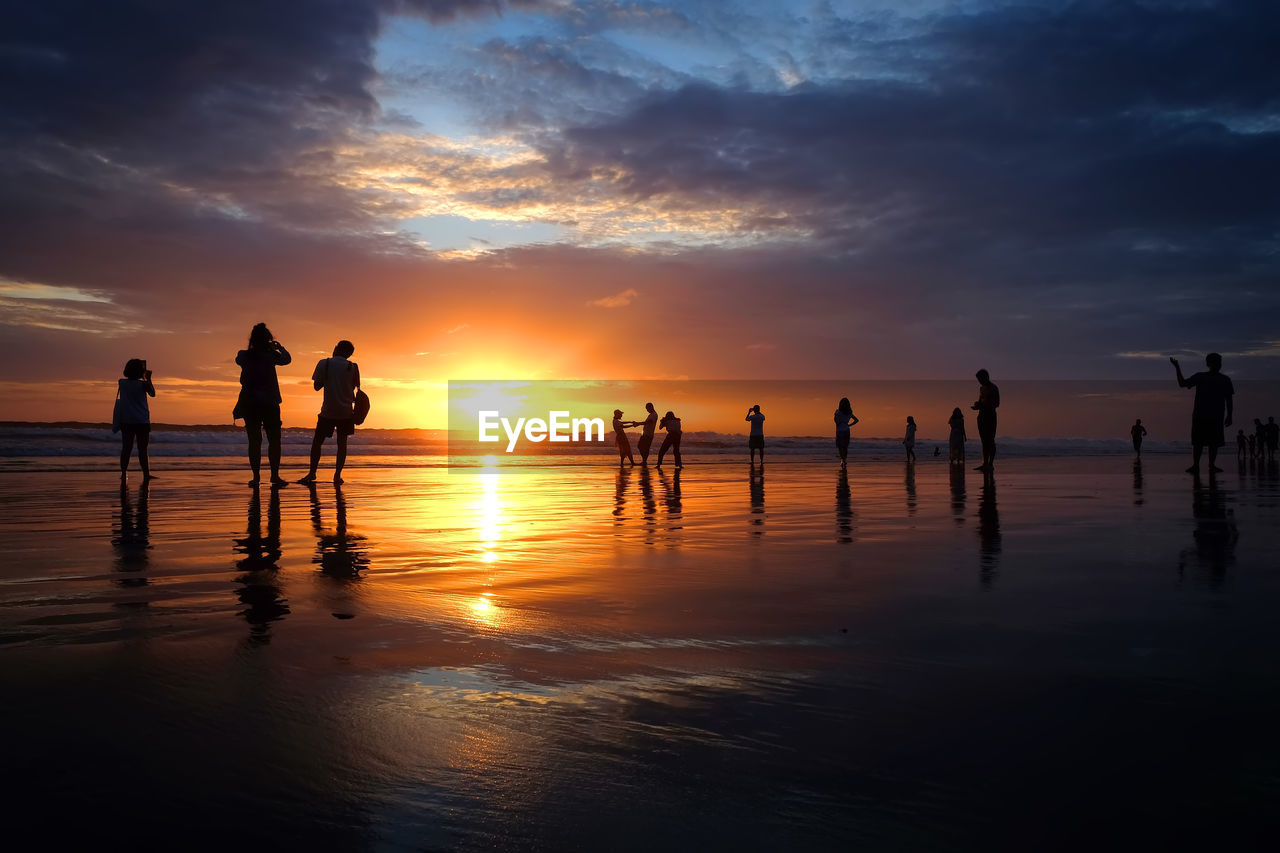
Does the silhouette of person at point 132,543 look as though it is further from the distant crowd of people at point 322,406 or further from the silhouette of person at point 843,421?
the silhouette of person at point 843,421

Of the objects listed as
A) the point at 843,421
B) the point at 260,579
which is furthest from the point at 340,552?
the point at 843,421

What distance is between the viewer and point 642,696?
268 centimetres

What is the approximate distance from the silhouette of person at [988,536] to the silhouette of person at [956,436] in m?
19.0

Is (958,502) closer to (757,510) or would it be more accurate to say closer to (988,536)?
(757,510)

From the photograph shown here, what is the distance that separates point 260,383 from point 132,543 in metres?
7.07

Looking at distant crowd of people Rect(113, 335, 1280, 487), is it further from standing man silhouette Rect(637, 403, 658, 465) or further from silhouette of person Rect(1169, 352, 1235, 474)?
standing man silhouette Rect(637, 403, 658, 465)

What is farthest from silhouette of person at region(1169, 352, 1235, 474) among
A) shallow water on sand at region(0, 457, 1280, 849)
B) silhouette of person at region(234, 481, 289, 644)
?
silhouette of person at region(234, 481, 289, 644)

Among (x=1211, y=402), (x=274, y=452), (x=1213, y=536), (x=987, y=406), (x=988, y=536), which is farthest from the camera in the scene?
(x=987, y=406)

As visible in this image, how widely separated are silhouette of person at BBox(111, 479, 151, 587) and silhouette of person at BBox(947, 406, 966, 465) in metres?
26.1

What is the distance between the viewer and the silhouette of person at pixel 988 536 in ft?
17.5

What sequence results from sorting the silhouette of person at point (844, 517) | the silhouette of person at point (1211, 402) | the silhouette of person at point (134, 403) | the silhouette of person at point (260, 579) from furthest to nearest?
the silhouette of person at point (1211, 402) < the silhouette of person at point (134, 403) < the silhouette of person at point (844, 517) < the silhouette of person at point (260, 579)

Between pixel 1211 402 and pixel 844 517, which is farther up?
pixel 1211 402

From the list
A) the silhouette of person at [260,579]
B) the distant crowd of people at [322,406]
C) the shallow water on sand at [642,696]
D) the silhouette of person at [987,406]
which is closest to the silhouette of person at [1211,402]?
the distant crowd of people at [322,406]

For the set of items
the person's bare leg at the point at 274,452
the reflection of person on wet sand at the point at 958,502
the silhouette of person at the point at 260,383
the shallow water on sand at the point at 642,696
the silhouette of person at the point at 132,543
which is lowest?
the reflection of person on wet sand at the point at 958,502
